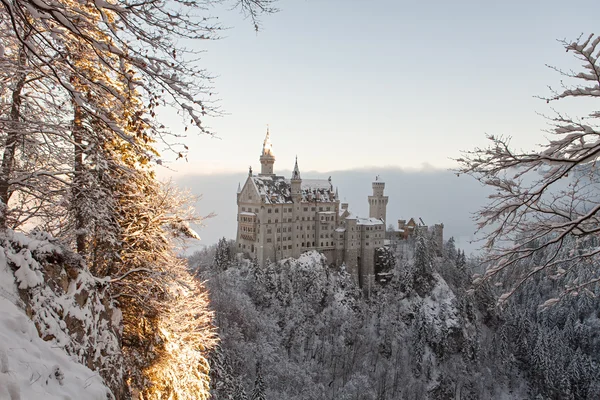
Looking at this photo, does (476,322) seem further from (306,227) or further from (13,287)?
(13,287)

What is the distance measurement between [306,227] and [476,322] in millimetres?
31172

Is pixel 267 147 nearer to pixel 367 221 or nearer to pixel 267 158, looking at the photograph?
pixel 267 158

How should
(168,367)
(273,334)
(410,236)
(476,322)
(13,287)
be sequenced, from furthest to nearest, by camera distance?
(410,236) → (476,322) → (273,334) → (168,367) → (13,287)

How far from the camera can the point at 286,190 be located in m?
58.2

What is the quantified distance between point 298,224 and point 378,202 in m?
21.4

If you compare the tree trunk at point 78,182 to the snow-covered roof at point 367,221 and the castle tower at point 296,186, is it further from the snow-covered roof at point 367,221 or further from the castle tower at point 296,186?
the snow-covered roof at point 367,221

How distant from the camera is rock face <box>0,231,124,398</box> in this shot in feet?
20.6

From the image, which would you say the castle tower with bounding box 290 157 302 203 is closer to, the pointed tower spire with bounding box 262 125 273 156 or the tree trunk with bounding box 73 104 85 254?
the pointed tower spire with bounding box 262 125 273 156

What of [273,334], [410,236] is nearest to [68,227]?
[273,334]

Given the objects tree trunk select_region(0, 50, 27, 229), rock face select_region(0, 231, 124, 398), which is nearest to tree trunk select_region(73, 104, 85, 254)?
tree trunk select_region(0, 50, 27, 229)

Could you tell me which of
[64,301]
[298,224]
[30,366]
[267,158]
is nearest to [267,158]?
[267,158]

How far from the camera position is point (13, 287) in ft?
19.9

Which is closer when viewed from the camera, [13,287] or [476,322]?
[13,287]

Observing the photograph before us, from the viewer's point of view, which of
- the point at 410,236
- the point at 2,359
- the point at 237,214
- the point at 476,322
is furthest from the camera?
the point at 410,236
